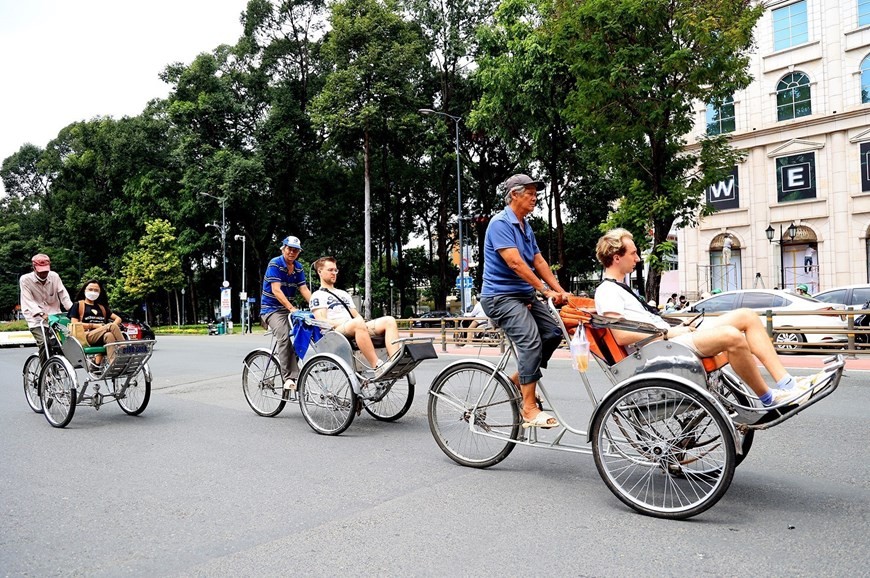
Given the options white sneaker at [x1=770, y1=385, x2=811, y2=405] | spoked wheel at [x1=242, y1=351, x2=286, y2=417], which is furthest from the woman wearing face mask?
white sneaker at [x1=770, y1=385, x2=811, y2=405]

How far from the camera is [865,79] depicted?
30250 millimetres

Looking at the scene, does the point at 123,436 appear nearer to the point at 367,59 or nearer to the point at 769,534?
the point at 769,534

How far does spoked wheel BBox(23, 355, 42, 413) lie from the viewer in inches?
326

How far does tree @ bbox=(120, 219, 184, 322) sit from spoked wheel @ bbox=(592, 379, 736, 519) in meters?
44.0

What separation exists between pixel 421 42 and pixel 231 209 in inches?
638

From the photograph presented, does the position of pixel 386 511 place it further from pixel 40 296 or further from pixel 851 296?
pixel 851 296

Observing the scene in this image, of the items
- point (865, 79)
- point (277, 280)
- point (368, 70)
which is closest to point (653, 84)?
point (277, 280)

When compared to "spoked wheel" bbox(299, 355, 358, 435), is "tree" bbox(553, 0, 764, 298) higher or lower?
higher

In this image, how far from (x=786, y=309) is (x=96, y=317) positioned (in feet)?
46.2

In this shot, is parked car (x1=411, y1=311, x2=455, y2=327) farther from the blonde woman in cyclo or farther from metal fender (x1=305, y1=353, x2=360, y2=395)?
the blonde woman in cyclo

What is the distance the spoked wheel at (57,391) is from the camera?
23.4ft

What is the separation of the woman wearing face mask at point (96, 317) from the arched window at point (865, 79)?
33473 millimetres

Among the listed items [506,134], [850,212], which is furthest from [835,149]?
[506,134]

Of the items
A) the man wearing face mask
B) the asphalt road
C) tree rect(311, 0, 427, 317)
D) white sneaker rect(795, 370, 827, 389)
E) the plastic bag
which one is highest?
tree rect(311, 0, 427, 317)
